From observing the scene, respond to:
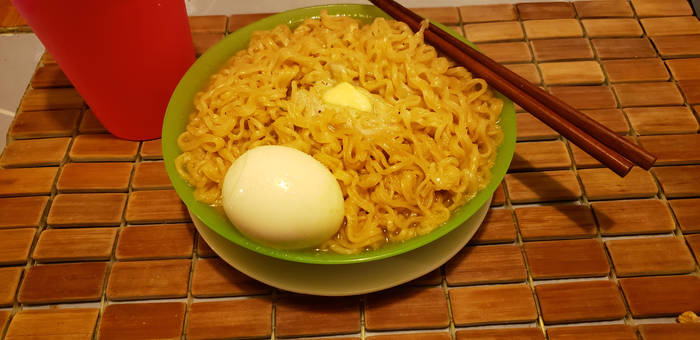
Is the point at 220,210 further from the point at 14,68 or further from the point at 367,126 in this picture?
the point at 14,68

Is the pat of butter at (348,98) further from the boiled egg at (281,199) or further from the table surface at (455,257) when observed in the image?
the table surface at (455,257)

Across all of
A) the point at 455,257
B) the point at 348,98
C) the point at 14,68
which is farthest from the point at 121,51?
the point at 455,257

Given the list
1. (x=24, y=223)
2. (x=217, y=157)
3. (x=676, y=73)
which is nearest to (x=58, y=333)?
(x=24, y=223)

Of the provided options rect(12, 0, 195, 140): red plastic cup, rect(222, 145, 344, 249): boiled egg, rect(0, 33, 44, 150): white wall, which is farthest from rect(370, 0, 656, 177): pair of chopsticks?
rect(0, 33, 44, 150): white wall

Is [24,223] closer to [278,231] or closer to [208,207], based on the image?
[208,207]

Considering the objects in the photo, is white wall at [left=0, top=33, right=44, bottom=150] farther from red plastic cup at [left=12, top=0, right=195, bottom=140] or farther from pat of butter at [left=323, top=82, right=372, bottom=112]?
pat of butter at [left=323, top=82, right=372, bottom=112]

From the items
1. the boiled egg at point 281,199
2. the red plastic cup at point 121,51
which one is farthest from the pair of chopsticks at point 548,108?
the red plastic cup at point 121,51
